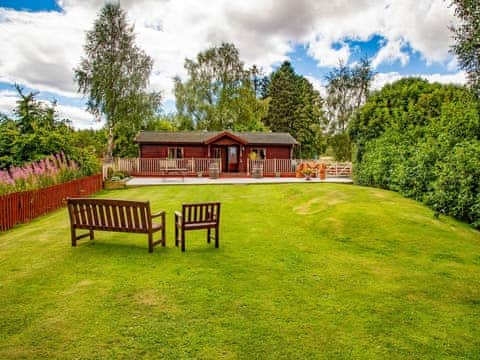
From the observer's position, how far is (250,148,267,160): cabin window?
26.0 m

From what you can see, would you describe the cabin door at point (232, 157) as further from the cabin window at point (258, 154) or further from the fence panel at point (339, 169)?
the fence panel at point (339, 169)

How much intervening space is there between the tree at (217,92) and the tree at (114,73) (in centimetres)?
776

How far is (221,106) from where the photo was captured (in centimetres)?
3588

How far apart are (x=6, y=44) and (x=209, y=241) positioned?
1446 centimetres

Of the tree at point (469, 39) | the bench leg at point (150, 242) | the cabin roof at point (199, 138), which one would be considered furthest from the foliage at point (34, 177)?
the tree at point (469, 39)

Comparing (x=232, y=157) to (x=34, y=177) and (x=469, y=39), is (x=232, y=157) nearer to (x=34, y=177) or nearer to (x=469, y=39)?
(x=34, y=177)

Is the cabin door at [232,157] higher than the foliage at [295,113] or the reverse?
the reverse

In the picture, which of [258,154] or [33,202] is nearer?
[33,202]

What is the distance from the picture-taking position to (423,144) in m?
10.3

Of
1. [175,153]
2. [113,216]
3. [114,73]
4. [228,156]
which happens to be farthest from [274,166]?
[113,216]

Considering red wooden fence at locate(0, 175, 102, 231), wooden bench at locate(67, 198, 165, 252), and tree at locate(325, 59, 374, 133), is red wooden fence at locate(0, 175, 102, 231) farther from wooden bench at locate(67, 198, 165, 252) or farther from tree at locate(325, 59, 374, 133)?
tree at locate(325, 59, 374, 133)

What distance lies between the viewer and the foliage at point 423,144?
805cm

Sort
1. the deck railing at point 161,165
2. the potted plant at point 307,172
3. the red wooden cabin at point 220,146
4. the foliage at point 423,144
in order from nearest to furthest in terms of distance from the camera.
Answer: the foliage at point 423,144, the potted plant at point 307,172, the deck railing at point 161,165, the red wooden cabin at point 220,146

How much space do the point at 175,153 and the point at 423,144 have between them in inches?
724
